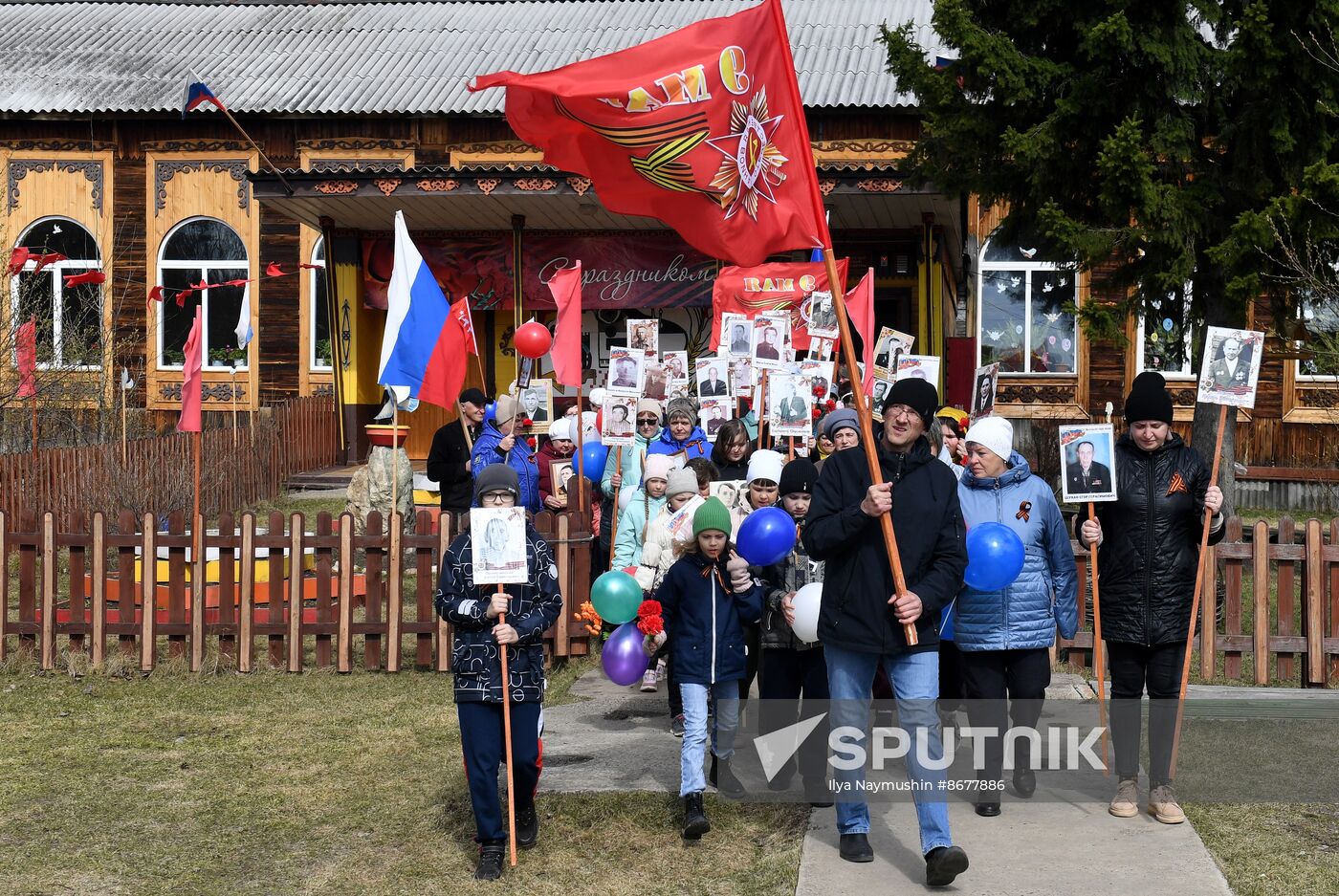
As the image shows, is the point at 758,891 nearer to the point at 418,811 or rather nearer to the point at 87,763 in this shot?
the point at 418,811

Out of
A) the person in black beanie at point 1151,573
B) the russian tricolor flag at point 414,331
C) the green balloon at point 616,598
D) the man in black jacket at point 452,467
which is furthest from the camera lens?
the man in black jacket at point 452,467

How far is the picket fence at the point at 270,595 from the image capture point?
30.7 feet

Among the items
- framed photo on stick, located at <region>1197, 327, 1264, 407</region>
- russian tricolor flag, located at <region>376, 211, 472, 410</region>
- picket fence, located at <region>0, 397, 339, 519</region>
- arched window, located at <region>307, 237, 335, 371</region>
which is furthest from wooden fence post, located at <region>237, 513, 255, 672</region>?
arched window, located at <region>307, 237, 335, 371</region>

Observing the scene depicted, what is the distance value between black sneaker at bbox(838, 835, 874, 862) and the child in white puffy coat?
1.67m

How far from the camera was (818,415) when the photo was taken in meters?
11.9

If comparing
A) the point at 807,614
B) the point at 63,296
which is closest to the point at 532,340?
the point at 807,614

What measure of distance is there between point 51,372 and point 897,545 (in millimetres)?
15285

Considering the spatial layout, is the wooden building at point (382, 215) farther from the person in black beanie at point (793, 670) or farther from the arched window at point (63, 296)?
the person in black beanie at point (793, 670)

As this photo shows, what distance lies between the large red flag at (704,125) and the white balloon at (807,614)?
149cm

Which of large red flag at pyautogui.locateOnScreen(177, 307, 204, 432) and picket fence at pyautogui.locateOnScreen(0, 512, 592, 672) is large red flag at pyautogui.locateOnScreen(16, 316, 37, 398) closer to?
large red flag at pyautogui.locateOnScreen(177, 307, 204, 432)

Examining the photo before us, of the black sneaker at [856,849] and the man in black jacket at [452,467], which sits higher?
the man in black jacket at [452,467]

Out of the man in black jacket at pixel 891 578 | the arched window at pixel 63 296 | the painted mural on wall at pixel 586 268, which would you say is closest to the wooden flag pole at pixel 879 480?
the man in black jacket at pixel 891 578

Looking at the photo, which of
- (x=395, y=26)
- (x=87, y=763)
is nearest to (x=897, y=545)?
(x=87, y=763)

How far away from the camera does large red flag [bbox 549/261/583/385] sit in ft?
33.2
